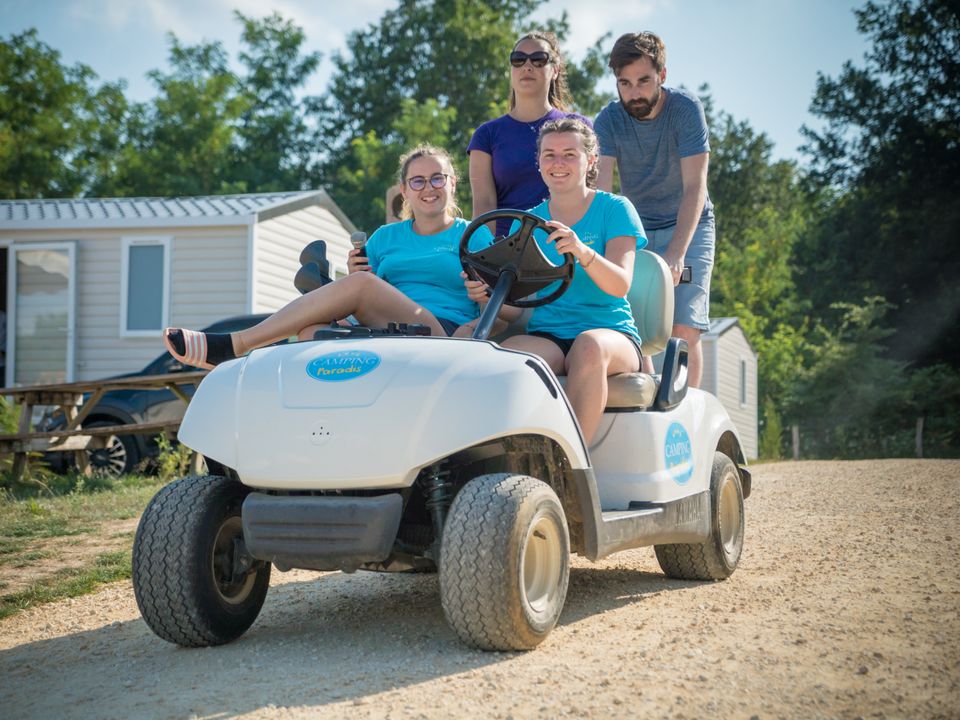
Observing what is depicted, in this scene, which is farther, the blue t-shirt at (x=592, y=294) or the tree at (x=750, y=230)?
the tree at (x=750, y=230)

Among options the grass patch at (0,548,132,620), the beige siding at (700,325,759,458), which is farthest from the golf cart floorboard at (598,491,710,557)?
the beige siding at (700,325,759,458)

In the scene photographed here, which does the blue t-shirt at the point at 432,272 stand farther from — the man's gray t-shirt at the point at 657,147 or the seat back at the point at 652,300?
the man's gray t-shirt at the point at 657,147

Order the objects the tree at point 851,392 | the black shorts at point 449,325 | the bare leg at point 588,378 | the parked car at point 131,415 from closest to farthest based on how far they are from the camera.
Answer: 1. the bare leg at point 588,378
2. the black shorts at point 449,325
3. the parked car at point 131,415
4. the tree at point 851,392

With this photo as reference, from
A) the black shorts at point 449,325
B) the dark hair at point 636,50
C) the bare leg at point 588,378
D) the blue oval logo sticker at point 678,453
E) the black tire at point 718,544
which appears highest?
the dark hair at point 636,50

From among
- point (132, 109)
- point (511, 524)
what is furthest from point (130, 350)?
point (132, 109)

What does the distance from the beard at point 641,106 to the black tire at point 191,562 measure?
2955 mm

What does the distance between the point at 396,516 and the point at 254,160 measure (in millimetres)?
35287

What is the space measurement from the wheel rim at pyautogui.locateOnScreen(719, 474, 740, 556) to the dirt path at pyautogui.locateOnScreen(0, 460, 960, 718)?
16 centimetres

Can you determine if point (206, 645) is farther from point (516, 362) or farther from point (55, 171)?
point (55, 171)

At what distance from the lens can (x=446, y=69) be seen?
39.1 meters

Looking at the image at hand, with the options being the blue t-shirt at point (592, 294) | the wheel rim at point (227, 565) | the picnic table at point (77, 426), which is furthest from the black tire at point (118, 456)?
the blue t-shirt at point (592, 294)

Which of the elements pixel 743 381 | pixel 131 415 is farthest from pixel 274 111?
pixel 131 415

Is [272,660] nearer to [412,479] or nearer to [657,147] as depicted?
[412,479]

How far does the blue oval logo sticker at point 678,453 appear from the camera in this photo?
4.74m
